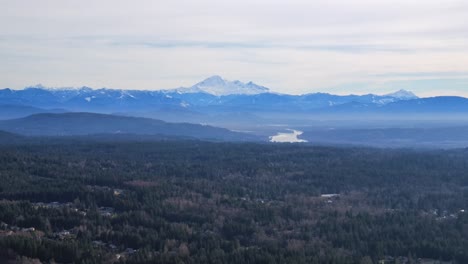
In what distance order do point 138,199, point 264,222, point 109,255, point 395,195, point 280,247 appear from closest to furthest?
point 109,255 → point 280,247 → point 264,222 → point 138,199 → point 395,195

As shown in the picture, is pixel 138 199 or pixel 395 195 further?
pixel 395 195

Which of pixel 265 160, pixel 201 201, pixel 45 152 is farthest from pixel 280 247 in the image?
pixel 45 152

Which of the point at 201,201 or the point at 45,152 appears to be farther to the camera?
the point at 45,152

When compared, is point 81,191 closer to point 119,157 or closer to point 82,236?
point 82,236

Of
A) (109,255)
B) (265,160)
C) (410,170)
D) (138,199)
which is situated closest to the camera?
(109,255)

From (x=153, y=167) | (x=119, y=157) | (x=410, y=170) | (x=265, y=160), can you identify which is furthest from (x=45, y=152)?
(x=410, y=170)

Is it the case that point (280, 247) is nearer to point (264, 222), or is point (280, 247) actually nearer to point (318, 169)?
point (264, 222)
